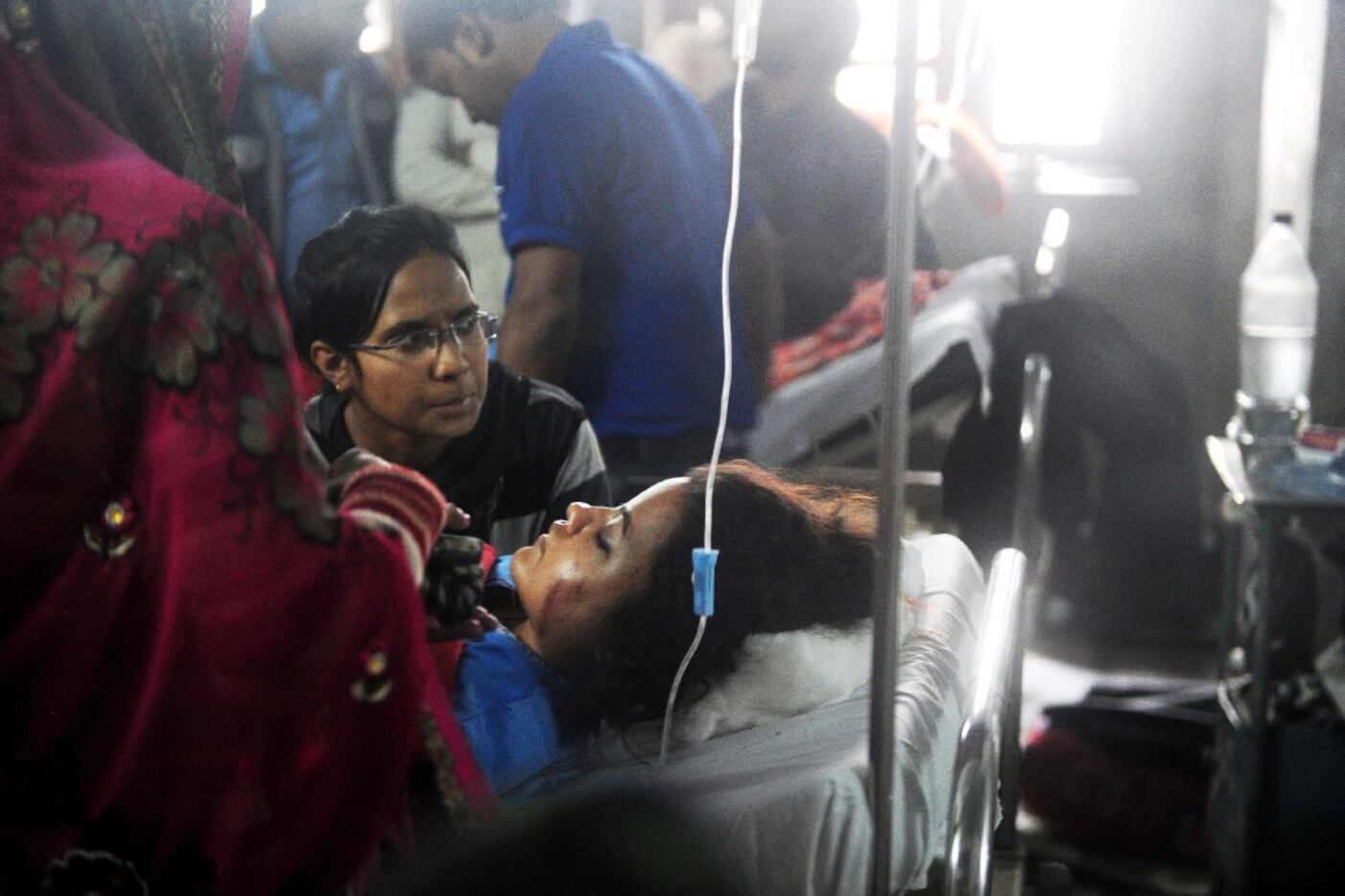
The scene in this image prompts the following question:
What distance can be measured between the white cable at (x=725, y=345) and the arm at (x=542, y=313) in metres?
0.13

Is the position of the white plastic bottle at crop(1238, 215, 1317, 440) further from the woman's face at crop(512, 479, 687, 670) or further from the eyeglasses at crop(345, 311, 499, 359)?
the eyeglasses at crop(345, 311, 499, 359)

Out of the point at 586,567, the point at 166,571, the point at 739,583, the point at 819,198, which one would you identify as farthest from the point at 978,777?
the point at 166,571

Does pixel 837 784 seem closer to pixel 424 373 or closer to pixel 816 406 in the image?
pixel 816 406

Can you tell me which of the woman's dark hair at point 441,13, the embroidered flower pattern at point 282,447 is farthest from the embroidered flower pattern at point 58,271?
Result: the woman's dark hair at point 441,13

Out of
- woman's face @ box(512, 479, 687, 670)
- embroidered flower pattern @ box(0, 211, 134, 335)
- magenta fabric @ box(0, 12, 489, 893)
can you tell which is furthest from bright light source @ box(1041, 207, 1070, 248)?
embroidered flower pattern @ box(0, 211, 134, 335)

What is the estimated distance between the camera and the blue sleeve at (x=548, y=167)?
1.20 meters

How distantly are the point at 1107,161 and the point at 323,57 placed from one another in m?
0.91

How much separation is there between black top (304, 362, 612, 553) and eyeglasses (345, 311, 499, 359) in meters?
0.03

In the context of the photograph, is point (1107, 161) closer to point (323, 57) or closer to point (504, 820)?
point (323, 57)

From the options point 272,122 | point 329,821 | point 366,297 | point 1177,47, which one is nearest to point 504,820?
point 329,821

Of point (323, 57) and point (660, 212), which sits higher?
point (323, 57)

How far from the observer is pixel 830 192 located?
4.20 ft

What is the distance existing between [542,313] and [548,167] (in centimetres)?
12

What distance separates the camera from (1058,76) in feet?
5.33
